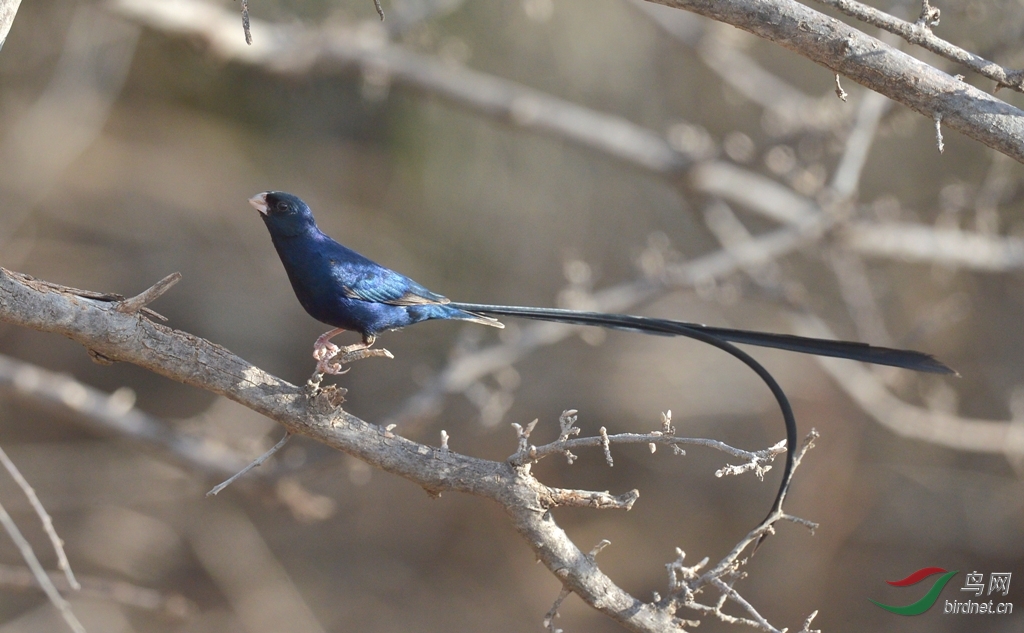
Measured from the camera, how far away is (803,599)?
6043 millimetres

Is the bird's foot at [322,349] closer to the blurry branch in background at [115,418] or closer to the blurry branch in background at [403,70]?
the blurry branch in background at [115,418]

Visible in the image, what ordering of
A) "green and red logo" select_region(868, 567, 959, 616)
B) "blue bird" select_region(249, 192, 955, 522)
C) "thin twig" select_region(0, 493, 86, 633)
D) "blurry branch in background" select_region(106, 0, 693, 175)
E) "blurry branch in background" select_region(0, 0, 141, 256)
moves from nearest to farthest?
1. "thin twig" select_region(0, 493, 86, 633)
2. "blue bird" select_region(249, 192, 955, 522)
3. "green and red logo" select_region(868, 567, 959, 616)
4. "blurry branch in background" select_region(106, 0, 693, 175)
5. "blurry branch in background" select_region(0, 0, 141, 256)

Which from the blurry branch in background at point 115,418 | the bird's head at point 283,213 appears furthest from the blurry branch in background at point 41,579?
the blurry branch in background at point 115,418

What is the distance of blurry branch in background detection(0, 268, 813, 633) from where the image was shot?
194cm

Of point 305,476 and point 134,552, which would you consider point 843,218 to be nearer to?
point 305,476

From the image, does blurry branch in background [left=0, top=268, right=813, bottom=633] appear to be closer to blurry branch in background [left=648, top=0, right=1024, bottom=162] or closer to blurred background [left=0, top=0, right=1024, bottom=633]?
blurry branch in background [left=648, top=0, right=1024, bottom=162]

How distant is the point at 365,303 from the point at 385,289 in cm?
9

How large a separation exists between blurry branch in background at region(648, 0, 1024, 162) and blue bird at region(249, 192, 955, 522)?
2.04 feet

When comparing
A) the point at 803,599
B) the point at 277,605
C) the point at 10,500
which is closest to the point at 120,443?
the point at 10,500

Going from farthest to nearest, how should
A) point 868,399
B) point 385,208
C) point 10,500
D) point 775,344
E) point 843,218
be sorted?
1. point 385,208
2. point 10,500
3. point 868,399
4. point 843,218
5. point 775,344

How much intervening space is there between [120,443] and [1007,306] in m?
6.73

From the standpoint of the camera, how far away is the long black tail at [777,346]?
82.4 inches

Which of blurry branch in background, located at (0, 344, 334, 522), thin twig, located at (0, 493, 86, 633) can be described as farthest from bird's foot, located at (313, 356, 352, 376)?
blurry branch in background, located at (0, 344, 334, 522)

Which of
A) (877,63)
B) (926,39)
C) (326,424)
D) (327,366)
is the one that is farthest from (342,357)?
(926,39)
